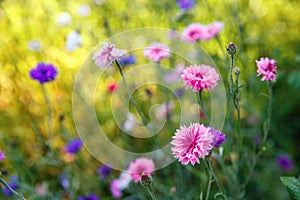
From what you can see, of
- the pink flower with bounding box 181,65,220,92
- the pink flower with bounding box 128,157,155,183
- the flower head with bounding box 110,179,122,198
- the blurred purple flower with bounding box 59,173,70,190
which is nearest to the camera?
the pink flower with bounding box 181,65,220,92

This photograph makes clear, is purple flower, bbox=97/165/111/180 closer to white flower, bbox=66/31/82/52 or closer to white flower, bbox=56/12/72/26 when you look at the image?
white flower, bbox=66/31/82/52

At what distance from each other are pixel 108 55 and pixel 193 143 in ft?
1.04

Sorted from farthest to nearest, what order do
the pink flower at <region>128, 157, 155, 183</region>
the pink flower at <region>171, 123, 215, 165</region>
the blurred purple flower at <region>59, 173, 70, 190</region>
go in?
the blurred purple flower at <region>59, 173, 70, 190</region>, the pink flower at <region>128, 157, 155, 183</region>, the pink flower at <region>171, 123, 215, 165</region>

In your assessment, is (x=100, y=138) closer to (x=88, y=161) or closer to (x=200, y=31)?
(x=88, y=161)

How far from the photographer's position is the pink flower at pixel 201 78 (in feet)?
3.03

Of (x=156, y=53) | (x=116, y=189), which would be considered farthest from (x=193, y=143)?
(x=116, y=189)

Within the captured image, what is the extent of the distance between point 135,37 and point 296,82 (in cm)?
72

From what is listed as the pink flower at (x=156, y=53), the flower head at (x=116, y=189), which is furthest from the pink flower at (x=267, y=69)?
the flower head at (x=116, y=189)

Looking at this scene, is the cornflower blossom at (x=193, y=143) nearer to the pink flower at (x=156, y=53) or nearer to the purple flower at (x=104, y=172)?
the pink flower at (x=156, y=53)

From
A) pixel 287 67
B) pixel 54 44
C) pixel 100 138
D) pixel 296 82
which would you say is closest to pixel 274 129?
pixel 287 67

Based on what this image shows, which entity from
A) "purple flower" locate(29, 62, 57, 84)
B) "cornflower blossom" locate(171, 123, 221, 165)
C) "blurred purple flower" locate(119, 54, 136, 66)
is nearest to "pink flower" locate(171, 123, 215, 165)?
"cornflower blossom" locate(171, 123, 221, 165)

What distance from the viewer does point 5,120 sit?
6.63 ft

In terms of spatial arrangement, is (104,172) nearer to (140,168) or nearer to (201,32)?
(140,168)

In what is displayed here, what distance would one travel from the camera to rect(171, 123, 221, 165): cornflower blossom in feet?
2.54
